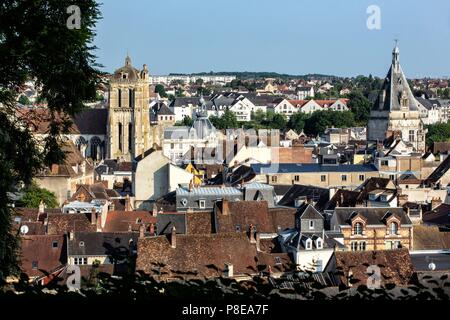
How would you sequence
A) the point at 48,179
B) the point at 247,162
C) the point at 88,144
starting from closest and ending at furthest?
the point at 48,179, the point at 247,162, the point at 88,144

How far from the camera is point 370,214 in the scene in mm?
39625

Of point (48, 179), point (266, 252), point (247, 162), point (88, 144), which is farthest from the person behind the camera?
point (88, 144)

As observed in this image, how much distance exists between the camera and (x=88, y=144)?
83.6 m

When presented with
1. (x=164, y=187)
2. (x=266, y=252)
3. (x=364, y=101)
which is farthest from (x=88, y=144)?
(x=364, y=101)

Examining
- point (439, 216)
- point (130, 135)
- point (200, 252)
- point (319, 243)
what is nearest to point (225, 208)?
point (319, 243)

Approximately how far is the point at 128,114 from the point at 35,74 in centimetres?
6685

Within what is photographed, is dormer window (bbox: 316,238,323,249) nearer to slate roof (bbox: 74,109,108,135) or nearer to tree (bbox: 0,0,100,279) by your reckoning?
tree (bbox: 0,0,100,279)

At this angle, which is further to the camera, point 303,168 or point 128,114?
point 128,114

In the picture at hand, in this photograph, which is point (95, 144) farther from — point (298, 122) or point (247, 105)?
point (247, 105)

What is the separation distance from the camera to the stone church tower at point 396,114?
9500 cm

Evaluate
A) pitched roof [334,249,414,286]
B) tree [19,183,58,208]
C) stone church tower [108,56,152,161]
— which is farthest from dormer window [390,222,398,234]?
stone church tower [108,56,152,161]

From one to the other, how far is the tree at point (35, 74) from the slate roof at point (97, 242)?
17.3 m

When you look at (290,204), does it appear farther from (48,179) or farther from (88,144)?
(88,144)

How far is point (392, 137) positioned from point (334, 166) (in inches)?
907
